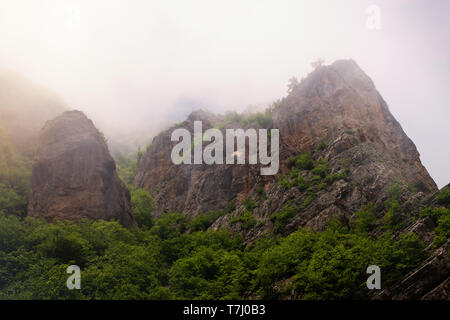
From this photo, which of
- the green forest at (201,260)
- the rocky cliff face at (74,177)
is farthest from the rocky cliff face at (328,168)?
the rocky cliff face at (74,177)

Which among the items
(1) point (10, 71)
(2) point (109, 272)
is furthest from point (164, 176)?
(2) point (109, 272)

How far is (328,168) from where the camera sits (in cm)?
4878

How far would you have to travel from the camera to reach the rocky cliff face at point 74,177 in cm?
4162

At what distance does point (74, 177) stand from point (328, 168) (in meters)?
30.3

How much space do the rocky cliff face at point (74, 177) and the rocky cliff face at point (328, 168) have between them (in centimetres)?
1501

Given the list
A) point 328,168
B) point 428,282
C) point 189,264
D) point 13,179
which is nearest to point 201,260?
point 189,264

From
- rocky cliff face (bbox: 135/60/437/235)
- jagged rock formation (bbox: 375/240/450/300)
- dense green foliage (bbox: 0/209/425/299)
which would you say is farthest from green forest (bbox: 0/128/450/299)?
rocky cliff face (bbox: 135/60/437/235)

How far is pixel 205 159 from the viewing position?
220 ft

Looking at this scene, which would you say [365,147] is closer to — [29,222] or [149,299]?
[149,299]

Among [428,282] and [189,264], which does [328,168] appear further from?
[428,282]

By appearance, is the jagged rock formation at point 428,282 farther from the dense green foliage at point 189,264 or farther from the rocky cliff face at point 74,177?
the rocky cliff face at point 74,177

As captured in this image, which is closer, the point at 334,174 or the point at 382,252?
the point at 382,252

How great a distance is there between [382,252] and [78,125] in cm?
3695

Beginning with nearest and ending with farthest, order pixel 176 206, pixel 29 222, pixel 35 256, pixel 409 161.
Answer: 1. pixel 35 256
2. pixel 29 222
3. pixel 409 161
4. pixel 176 206
